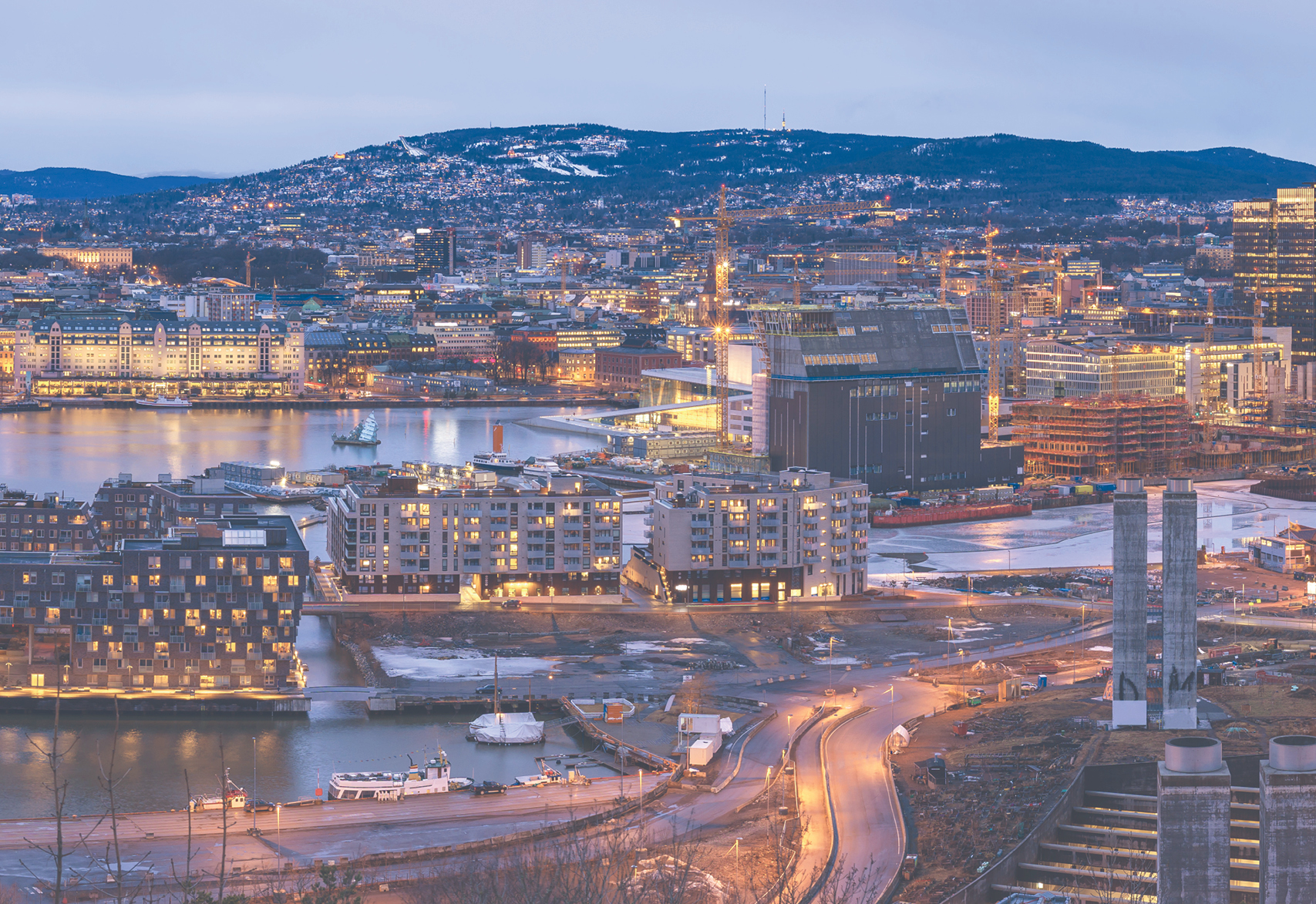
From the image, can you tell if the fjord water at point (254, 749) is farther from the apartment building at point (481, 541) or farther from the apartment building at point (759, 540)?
the apartment building at point (759, 540)

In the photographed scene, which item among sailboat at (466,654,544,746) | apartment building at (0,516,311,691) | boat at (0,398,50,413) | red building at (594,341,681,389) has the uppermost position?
red building at (594,341,681,389)

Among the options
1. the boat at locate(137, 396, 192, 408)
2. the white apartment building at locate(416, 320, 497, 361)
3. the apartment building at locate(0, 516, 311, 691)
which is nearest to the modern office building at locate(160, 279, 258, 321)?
the white apartment building at locate(416, 320, 497, 361)

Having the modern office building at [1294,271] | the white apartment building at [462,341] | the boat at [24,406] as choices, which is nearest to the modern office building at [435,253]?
the white apartment building at [462,341]

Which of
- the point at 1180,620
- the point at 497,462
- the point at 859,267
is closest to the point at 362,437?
the point at 497,462

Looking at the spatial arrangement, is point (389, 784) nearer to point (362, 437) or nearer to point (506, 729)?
point (506, 729)

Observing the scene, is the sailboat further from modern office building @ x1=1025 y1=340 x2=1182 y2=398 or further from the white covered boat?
modern office building @ x1=1025 y1=340 x2=1182 y2=398

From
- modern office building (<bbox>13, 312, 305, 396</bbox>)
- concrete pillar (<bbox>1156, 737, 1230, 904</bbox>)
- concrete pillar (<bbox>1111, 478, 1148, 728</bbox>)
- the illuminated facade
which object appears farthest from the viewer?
the illuminated facade

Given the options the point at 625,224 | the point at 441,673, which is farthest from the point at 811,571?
the point at 625,224
